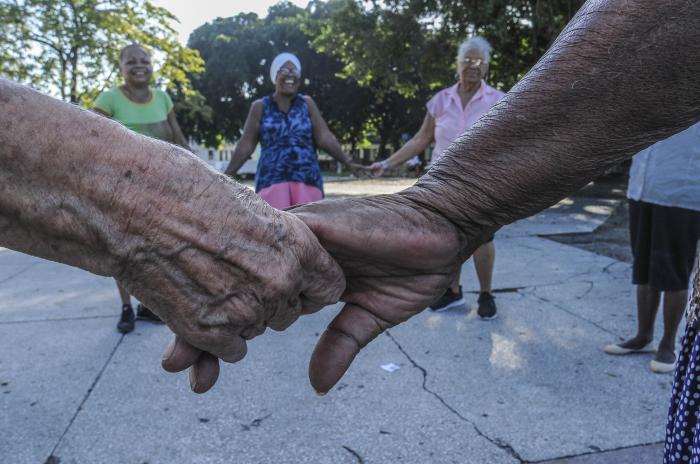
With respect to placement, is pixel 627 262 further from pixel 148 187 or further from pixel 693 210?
pixel 148 187

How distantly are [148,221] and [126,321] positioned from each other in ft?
10.9

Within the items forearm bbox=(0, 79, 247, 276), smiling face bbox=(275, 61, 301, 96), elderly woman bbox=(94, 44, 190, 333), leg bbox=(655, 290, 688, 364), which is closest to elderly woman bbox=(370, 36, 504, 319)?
smiling face bbox=(275, 61, 301, 96)

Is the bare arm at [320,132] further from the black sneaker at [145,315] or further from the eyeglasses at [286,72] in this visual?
the black sneaker at [145,315]

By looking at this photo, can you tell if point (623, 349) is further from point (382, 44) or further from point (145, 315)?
point (382, 44)

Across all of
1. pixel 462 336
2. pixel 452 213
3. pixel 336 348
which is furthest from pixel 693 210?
pixel 336 348

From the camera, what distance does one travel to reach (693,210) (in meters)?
3.28

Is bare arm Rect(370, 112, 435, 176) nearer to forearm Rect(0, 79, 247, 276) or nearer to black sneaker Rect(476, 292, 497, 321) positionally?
black sneaker Rect(476, 292, 497, 321)

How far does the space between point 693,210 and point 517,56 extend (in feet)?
41.7

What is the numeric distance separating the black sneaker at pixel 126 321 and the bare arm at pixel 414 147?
2320 mm

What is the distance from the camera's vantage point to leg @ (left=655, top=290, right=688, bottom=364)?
11.1 feet

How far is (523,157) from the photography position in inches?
55.7

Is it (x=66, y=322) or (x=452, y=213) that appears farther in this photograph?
(x=66, y=322)

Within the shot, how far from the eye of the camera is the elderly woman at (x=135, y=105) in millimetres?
4246

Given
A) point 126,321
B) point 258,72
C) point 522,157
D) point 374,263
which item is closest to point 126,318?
point 126,321
